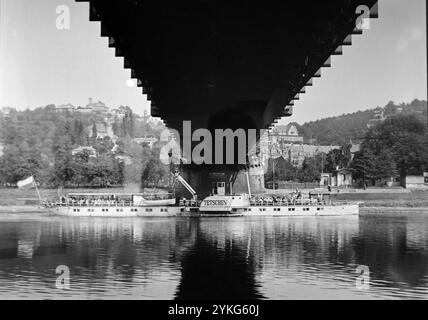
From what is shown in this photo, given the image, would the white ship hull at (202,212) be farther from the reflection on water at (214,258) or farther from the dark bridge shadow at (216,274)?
the dark bridge shadow at (216,274)

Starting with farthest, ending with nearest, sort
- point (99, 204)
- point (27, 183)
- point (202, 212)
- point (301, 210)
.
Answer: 1. point (27, 183)
2. point (99, 204)
3. point (301, 210)
4. point (202, 212)

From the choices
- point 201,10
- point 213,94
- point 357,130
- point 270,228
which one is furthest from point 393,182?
point 201,10

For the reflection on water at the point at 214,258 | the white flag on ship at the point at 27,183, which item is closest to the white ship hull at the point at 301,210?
the reflection on water at the point at 214,258

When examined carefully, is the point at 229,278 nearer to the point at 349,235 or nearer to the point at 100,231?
the point at 349,235

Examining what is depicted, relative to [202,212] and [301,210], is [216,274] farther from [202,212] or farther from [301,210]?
[301,210]

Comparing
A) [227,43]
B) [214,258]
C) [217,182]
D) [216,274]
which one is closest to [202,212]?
[217,182]

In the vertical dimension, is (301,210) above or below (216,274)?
above
